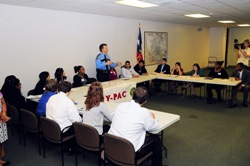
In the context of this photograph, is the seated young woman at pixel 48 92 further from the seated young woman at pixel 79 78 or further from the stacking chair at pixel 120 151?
the seated young woman at pixel 79 78

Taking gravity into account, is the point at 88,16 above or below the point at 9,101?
above

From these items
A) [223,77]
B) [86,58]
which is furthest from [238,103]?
[86,58]

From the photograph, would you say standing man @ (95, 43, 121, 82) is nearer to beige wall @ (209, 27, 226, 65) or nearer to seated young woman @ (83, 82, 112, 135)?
seated young woman @ (83, 82, 112, 135)

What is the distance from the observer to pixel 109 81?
5.97 metres

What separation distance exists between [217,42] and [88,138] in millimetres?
13332

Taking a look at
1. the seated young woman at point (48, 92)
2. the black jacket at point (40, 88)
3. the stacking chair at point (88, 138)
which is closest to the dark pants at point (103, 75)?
the black jacket at point (40, 88)

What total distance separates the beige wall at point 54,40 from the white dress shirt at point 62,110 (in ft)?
8.18

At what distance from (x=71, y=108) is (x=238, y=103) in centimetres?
505

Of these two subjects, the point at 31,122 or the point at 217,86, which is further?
the point at 217,86

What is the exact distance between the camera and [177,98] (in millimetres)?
6801

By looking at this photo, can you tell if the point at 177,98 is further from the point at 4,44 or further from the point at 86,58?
the point at 4,44

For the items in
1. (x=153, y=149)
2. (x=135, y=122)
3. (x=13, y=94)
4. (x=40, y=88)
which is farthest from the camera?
(x=40, y=88)

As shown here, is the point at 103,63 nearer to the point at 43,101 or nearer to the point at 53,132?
→ the point at 43,101

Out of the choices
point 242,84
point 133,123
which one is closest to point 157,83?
point 242,84
